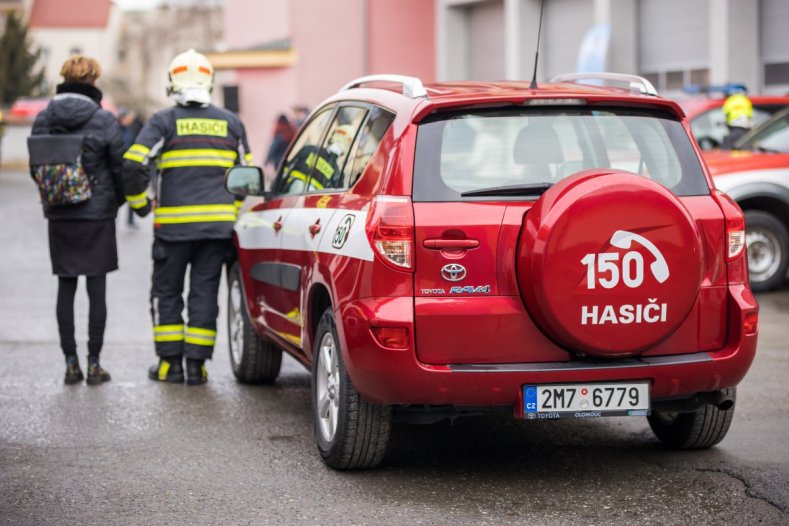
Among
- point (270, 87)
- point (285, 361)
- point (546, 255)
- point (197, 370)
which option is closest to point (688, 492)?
point (546, 255)

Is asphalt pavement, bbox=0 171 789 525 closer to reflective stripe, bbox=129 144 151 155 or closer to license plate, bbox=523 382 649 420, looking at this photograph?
license plate, bbox=523 382 649 420

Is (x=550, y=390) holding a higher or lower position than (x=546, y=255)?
lower

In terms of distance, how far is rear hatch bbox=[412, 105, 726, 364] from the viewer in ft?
16.5

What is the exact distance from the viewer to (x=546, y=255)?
5.00m

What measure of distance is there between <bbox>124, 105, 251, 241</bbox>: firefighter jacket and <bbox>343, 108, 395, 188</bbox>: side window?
200 centimetres

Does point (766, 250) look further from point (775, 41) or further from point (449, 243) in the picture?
point (775, 41)

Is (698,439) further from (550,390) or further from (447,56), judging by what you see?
(447,56)

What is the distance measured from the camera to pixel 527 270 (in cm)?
507

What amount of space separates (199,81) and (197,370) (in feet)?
5.84

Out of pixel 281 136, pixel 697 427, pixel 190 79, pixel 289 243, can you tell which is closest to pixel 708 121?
pixel 190 79

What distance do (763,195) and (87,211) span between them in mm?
6777

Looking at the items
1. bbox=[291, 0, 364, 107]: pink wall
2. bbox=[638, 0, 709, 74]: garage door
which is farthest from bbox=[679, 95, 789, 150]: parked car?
bbox=[291, 0, 364, 107]: pink wall

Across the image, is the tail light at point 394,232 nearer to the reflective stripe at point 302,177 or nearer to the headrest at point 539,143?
the headrest at point 539,143

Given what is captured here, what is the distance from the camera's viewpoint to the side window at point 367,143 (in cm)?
577
